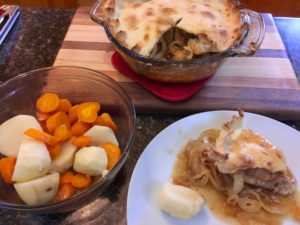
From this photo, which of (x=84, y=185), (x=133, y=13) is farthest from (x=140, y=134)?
(x=133, y=13)

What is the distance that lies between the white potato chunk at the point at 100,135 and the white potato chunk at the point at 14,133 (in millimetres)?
137

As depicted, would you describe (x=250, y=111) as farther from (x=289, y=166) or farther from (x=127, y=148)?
(x=127, y=148)

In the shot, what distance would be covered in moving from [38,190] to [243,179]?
0.46m

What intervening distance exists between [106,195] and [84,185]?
0.09 m

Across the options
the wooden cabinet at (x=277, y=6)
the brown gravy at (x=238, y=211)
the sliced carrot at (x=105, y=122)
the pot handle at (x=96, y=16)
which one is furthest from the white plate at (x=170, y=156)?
the wooden cabinet at (x=277, y=6)

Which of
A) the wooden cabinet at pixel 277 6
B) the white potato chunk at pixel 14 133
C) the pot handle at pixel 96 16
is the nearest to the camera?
the white potato chunk at pixel 14 133

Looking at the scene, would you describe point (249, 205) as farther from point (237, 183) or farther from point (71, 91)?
point (71, 91)

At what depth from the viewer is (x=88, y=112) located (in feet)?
2.87

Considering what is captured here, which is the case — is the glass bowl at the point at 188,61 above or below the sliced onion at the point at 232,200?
above

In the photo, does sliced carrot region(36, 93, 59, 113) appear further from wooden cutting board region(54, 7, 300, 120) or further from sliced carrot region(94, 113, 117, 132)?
wooden cutting board region(54, 7, 300, 120)

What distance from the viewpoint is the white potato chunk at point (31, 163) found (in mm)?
719

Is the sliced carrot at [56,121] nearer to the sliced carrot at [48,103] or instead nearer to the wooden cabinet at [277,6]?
the sliced carrot at [48,103]

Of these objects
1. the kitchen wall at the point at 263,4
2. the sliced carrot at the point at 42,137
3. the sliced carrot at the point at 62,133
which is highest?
the sliced carrot at the point at 42,137

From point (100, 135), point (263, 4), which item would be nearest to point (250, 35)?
point (100, 135)
